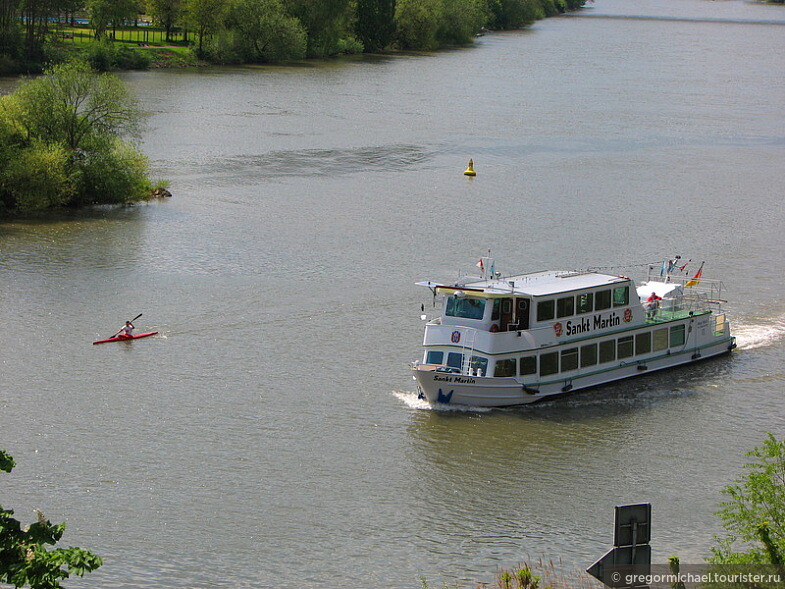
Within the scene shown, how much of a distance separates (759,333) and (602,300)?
27.7ft

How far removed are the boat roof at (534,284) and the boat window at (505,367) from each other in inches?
76.4

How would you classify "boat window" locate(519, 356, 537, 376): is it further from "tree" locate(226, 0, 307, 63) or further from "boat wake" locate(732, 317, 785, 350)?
"tree" locate(226, 0, 307, 63)

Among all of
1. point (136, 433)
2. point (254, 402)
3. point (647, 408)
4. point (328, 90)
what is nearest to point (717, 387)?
point (647, 408)

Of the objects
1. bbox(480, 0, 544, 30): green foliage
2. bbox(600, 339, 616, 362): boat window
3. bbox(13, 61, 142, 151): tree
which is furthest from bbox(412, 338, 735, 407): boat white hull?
bbox(480, 0, 544, 30): green foliage

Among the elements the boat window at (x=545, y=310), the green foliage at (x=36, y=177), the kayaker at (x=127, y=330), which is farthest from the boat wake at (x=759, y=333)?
the green foliage at (x=36, y=177)

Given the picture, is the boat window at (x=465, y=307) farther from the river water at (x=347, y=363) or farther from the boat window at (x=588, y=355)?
the boat window at (x=588, y=355)

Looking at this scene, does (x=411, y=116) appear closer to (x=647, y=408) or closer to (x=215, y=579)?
(x=647, y=408)

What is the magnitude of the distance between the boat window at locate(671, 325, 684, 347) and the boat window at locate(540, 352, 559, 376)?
17.8 ft

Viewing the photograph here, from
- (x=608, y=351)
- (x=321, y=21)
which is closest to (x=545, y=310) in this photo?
(x=608, y=351)

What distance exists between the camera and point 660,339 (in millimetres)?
37625

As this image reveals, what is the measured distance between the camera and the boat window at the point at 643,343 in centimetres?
3700

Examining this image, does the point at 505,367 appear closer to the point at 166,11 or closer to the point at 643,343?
the point at 643,343

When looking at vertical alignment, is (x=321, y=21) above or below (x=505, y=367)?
above

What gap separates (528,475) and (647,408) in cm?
664
